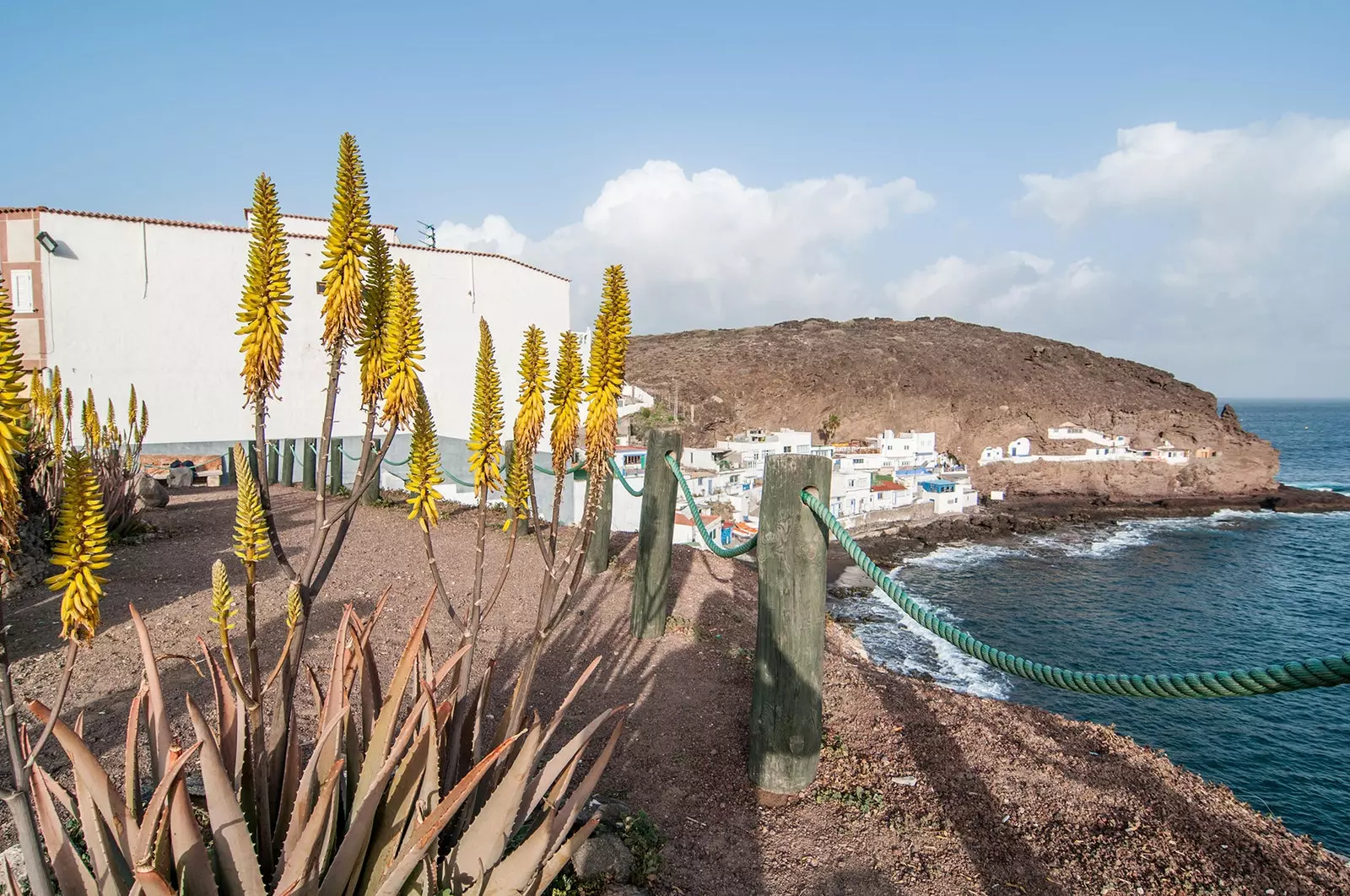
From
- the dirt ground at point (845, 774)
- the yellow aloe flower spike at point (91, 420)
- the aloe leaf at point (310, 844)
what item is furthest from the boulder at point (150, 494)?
the aloe leaf at point (310, 844)

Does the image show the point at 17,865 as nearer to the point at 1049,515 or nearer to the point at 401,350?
the point at 401,350

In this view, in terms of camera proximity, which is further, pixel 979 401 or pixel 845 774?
pixel 979 401

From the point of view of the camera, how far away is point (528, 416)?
2.61 metres

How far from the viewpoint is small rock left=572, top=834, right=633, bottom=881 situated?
302cm

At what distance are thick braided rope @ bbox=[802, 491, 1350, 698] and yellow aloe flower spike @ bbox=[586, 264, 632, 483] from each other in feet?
4.49

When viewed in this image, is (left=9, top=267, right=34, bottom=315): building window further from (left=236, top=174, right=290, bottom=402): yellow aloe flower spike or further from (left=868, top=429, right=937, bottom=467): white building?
(left=868, top=429, right=937, bottom=467): white building

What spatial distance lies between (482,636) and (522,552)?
11.2ft

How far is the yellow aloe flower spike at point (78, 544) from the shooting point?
1.71m

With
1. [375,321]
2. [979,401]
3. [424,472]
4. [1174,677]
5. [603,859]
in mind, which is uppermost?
[979,401]

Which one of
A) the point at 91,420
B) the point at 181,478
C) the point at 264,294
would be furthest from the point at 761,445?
the point at 264,294

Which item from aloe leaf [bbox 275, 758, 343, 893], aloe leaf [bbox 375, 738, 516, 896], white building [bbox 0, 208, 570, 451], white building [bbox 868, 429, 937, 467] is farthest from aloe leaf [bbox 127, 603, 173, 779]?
white building [bbox 868, 429, 937, 467]

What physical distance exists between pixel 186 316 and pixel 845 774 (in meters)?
16.0

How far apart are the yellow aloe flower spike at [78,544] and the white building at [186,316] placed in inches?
458

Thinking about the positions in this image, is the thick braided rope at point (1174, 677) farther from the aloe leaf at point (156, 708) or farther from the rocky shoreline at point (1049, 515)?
the rocky shoreline at point (1049, 515)
